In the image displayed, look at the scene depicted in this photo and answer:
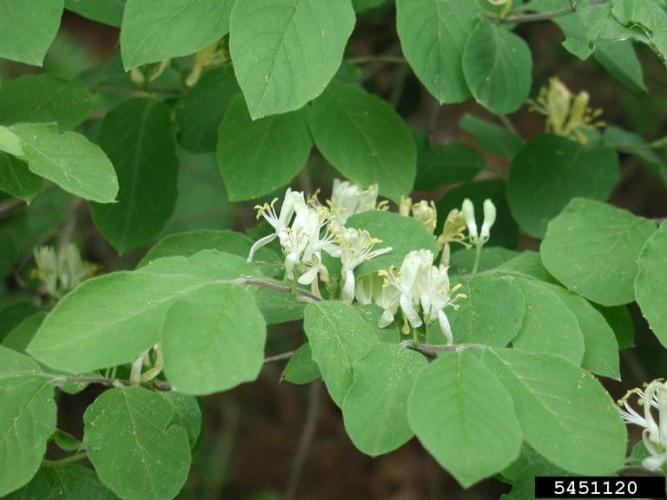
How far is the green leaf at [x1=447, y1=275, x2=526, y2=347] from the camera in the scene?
1.63 meters

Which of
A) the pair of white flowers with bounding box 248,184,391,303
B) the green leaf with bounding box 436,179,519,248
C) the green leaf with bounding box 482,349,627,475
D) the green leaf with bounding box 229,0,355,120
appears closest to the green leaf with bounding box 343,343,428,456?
the green leaf with bounding box 482,349,627,475

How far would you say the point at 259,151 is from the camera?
203cm

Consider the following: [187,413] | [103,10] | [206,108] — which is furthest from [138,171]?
[187,413]

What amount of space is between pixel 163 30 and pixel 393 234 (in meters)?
0.55

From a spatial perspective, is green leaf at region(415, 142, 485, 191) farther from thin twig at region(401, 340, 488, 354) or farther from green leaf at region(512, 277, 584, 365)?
thin twig at region(401, 340, 488, 354)

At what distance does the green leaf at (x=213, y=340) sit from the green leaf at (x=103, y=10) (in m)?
0.96

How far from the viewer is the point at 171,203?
7.45 feet

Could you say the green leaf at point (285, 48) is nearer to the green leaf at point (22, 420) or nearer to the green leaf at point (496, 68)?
the green leaf at point (496, 68)

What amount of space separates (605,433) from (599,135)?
1494 millimetres

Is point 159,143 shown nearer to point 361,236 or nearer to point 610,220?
point 361,236

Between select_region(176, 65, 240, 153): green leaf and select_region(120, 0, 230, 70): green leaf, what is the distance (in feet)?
1.57

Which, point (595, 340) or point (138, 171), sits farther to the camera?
point (138, 171)

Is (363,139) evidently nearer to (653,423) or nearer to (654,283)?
(654,283)

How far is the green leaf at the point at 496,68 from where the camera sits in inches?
77.2
